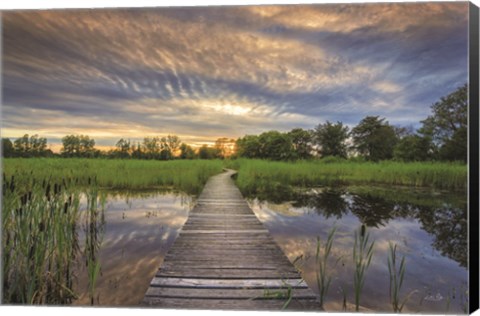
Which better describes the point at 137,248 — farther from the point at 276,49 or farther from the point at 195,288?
the point at 276,49

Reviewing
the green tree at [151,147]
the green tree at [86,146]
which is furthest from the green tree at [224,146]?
the green tree at [86,146]

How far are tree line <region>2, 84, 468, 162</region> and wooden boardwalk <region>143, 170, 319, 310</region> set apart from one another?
4.45 ft

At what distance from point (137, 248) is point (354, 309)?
Answer: 2.59 m

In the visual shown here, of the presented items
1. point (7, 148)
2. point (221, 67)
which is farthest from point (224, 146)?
point (7, 148)

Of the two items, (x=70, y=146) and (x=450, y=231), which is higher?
(x=70, y=146)

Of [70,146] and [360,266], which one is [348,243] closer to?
[360,266]

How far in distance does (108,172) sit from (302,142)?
3.01 m

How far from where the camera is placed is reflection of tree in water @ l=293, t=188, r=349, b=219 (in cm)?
482

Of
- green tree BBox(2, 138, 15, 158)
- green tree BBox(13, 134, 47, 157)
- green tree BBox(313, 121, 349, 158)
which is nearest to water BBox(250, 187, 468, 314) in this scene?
green tree BBox(313, 121, 349, 158)

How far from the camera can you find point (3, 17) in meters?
3.81

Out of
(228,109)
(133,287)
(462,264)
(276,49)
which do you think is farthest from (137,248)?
(462,264)

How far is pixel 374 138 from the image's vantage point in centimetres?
425

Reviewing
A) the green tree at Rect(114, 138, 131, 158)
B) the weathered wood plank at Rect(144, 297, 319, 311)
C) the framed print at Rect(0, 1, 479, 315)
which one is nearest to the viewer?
the weathered wood plank at Rect(144, 297, 319, 311)

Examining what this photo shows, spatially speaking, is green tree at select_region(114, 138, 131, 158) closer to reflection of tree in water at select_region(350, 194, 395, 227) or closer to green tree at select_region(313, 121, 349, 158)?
green tree at select_region(313, 121, 349, 158)
